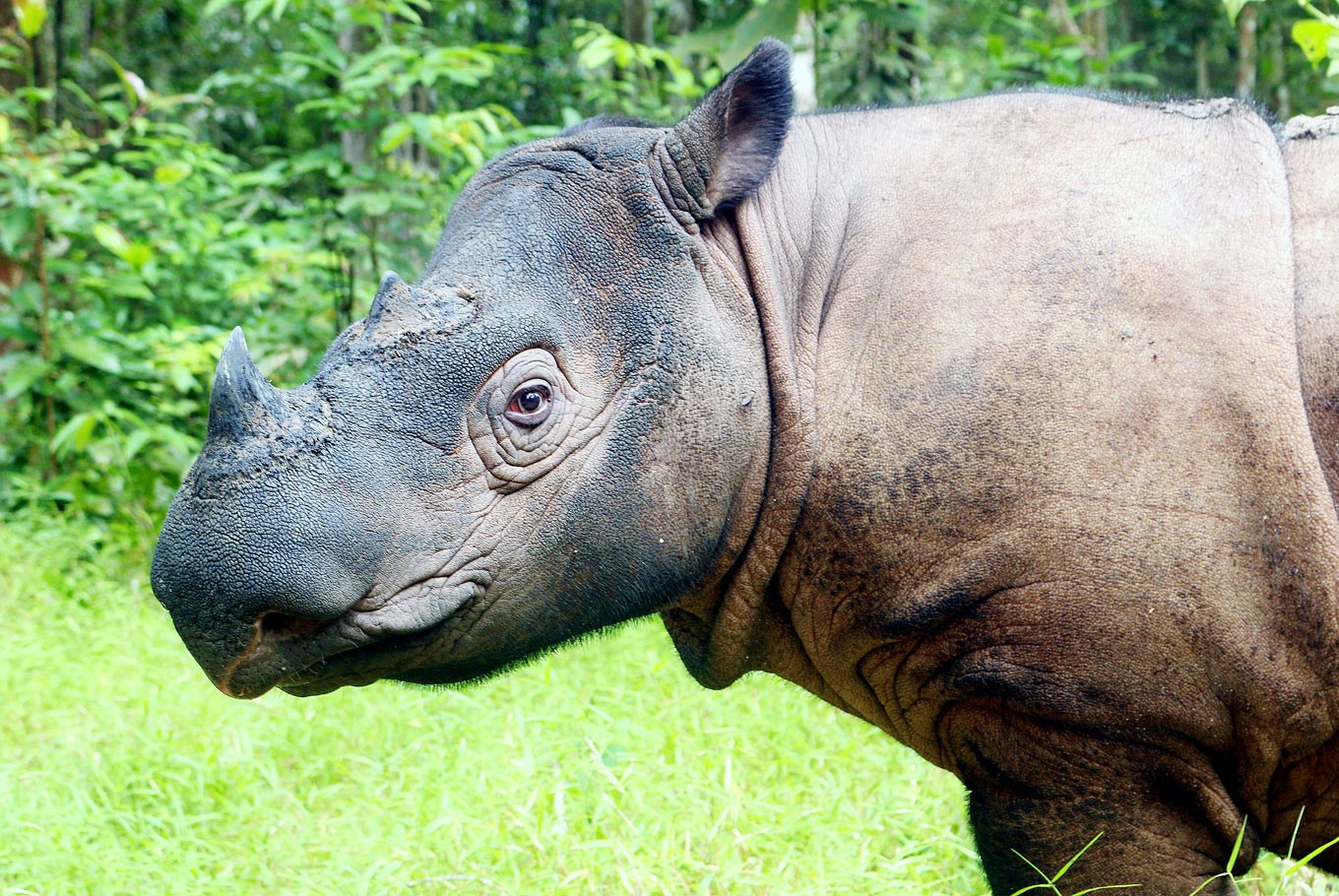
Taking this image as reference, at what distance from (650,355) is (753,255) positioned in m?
0.37

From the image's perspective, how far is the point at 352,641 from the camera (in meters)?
2.55

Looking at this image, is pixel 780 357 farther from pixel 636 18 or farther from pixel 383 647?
pixel 636 18

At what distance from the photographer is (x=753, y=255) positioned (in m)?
2.94

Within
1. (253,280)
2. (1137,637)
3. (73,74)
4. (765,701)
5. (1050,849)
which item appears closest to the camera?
(1137,637)

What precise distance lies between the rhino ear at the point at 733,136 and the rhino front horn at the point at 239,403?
100 cm

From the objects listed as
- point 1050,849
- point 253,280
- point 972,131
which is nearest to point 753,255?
point 972,131

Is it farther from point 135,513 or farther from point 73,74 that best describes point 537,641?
point 73,74

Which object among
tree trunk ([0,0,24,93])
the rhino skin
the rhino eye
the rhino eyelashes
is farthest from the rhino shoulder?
tree trunk ([0,0,24,93])

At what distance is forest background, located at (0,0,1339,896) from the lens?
3.73 meters

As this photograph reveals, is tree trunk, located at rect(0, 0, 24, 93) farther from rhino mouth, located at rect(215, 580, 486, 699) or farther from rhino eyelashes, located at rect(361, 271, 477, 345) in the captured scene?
rhino mouth, located at rect(215, 580, 486, 699)

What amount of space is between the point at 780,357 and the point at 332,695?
2.98 m

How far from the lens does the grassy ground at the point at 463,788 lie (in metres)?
3.63

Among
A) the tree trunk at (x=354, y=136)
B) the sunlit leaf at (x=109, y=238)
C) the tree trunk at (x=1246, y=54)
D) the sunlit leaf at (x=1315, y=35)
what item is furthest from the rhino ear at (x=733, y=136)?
the tree trunk at (x=1246, y=54)

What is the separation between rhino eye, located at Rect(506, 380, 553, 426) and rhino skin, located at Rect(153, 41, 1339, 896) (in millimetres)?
14
